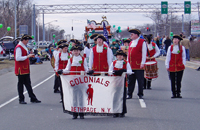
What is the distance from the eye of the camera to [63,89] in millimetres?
7879

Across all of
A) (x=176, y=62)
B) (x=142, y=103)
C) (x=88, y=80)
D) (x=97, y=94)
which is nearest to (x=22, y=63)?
(x=88, y=80)

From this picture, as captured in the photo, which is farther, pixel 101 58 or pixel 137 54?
pixel 137 54

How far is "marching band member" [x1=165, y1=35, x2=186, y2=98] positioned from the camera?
34.1 feet

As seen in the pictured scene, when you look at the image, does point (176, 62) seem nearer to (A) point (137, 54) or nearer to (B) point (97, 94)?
(A) point (137, 54)

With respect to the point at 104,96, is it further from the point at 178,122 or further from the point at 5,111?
the point at 5,111

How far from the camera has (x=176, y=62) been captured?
410 inches

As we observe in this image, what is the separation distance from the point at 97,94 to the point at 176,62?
367cm

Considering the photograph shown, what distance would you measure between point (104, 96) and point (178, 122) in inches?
63.9

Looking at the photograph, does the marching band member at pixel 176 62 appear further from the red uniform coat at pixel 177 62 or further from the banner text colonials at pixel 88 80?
the banner text colonials at pixel 88 80

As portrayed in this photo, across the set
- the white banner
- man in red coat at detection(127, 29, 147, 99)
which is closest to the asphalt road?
the white banner

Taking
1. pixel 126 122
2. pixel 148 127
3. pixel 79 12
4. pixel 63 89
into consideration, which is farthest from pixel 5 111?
pixel 79 12

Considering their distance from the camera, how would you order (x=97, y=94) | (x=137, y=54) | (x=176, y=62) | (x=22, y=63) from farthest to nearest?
1. (x=176, y=62)
2. (x=137, y=54)
3. (x=22, y=63)
4. (x=97, y=94)

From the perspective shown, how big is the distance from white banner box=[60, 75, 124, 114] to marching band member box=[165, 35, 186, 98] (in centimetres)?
326

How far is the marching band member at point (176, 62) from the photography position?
10.4 metres
